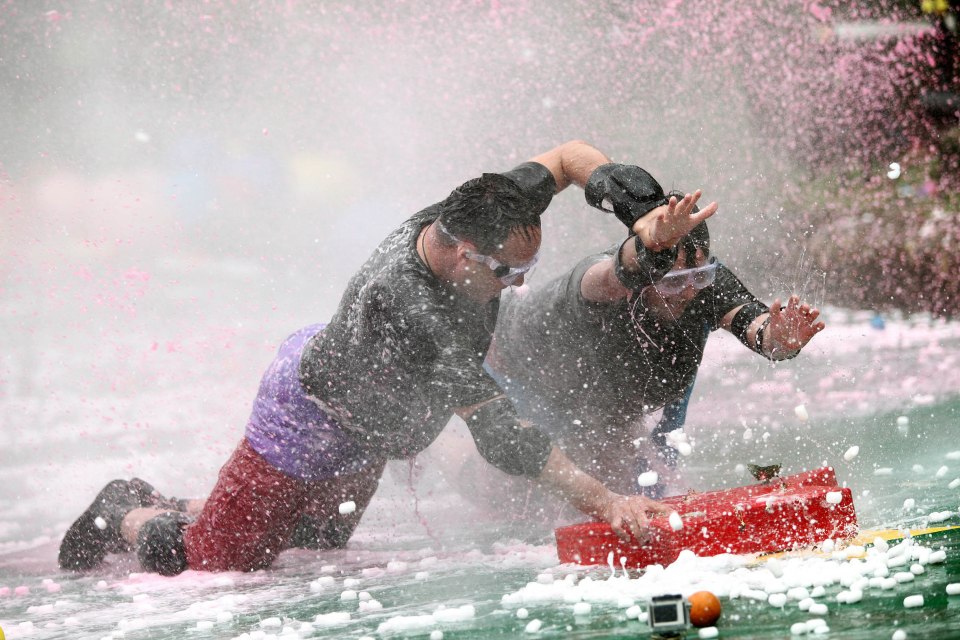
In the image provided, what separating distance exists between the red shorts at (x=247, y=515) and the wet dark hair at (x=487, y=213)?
129cm

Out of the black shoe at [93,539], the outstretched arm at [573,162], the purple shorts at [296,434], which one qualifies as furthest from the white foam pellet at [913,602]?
the black shoe at [93,539]

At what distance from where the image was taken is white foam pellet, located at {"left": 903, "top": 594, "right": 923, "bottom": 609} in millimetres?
2295

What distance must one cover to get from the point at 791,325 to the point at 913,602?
1.38m

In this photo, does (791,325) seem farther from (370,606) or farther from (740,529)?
(370,606)

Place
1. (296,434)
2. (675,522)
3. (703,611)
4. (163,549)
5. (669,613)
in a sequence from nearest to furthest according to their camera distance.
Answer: (669,613) < (703,611) < (675,522) < (296,434) < (163,549)

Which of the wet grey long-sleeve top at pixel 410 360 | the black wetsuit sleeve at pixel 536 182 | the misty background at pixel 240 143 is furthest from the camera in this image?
the misty background at pixel 240 143

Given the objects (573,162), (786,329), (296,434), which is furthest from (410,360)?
(786,329)

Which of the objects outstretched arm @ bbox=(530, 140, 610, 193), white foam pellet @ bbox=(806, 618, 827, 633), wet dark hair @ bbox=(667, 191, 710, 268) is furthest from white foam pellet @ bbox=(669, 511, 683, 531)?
outstretched arm @ bbox=(530, 140, 610, 193)

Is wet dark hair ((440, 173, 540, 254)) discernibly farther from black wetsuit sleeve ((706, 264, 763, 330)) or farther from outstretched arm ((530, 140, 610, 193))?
black wetsuit sleeve ((706, 264, 763, 330))

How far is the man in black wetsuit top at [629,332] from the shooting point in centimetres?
343

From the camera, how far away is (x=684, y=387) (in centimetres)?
409

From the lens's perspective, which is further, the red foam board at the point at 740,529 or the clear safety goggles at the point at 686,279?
the clear safety goggles at the point at 686,279

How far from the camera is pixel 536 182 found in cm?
368

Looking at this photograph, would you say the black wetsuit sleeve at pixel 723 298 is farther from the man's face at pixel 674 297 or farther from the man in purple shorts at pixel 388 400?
the man in purple shorts at pixel 388 400
